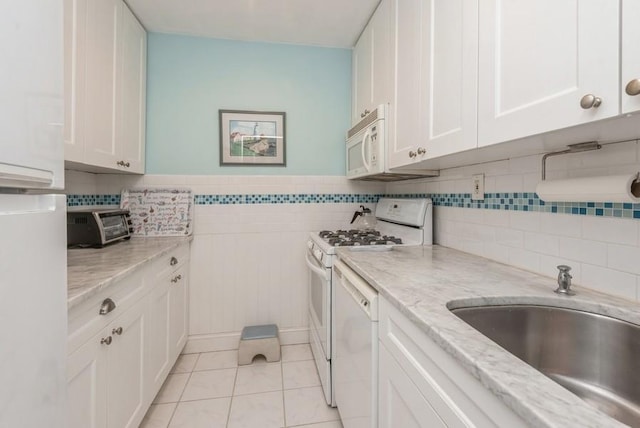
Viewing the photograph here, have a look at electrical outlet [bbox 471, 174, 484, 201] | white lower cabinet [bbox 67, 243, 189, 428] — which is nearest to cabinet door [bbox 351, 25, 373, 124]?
electrical outlet [bbox 471, 174, 484, 201]

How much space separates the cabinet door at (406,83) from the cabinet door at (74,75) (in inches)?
63.3

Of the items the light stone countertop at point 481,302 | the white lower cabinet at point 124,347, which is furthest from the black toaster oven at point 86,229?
the light stone countertop at point 481,302

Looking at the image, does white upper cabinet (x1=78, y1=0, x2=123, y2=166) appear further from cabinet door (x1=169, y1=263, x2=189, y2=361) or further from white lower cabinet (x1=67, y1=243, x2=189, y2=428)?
cabinet door (x1=169, y1=263, x2=189, y2=361)

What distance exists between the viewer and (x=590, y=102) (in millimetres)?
629

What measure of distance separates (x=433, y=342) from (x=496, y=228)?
0.90m

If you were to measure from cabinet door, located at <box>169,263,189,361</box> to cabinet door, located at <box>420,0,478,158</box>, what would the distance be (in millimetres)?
1775

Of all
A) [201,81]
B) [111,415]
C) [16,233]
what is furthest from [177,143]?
[16,233]

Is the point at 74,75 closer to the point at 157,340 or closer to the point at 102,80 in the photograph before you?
the point at 102,80

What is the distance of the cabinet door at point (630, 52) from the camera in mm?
572

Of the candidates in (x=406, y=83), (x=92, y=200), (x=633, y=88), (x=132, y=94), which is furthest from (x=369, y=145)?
(x=92, y=200)

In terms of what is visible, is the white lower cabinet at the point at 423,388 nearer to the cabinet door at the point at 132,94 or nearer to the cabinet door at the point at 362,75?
the cabinet door at the point at 362,75

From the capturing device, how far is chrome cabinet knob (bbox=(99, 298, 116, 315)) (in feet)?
3.48

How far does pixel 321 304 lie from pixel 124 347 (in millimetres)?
1026

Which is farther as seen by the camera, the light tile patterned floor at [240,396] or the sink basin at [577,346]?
the light tile patterned floor at [240,396]
